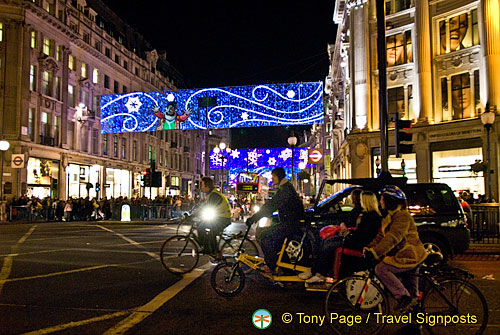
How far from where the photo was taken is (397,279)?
4789mm

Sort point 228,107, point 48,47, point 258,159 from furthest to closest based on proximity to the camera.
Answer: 1. point 258,159
2. point 48,47
3. point 228,107

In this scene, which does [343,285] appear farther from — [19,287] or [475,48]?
[475,48]

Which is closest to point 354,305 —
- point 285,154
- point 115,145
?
point 285,154

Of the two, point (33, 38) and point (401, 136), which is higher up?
point (33, 38)

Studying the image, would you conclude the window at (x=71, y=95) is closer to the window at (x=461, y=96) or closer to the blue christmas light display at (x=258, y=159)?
the blue christmas light display at (x=258, y=159)

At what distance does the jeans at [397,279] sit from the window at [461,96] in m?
22.3

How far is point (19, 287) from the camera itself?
7402mm

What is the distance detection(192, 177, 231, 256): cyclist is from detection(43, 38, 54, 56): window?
34414mm

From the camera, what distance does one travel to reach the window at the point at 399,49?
2770 cm

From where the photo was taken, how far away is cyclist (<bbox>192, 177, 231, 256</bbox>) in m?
8.48

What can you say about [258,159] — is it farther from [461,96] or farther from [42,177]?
[461,96]

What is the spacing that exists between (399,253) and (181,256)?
16.7 ft

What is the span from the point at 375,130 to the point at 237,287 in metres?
23.9

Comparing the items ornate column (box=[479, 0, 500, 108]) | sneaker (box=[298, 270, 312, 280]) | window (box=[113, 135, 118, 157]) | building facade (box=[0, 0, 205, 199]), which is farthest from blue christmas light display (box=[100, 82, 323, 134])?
sneaker (box=[298, 270, 312, 280])
